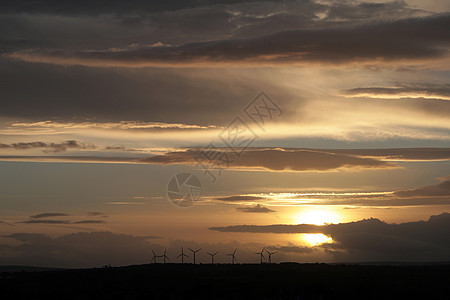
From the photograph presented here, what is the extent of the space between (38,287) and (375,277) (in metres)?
84.8

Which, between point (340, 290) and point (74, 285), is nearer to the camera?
point (340, 290)

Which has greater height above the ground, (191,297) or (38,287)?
(38,287)

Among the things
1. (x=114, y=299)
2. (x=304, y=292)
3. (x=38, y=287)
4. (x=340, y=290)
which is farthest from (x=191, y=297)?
(x=38, y=287)

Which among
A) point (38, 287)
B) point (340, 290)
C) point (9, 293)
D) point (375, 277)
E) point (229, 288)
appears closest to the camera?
point (9, 293)

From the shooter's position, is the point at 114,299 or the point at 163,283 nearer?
the point at 114,299

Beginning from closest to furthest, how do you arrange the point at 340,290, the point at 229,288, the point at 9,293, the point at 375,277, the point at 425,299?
the point at 425,299 → the point at 9,293 → the point at 340,290 → the point at 229,288 → the point at 375,277

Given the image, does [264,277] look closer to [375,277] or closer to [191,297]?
[375,277]

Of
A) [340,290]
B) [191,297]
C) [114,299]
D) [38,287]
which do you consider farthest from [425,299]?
[38,287]

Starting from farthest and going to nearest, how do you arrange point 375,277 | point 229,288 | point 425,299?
point 375,277
point 229,288
point 425,299

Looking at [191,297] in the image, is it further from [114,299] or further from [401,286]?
[401,286]

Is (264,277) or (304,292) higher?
(264,277)

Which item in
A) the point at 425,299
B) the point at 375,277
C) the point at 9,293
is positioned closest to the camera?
the point at 425,299

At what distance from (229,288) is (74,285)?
38.2 m

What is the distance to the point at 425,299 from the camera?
10519cm
